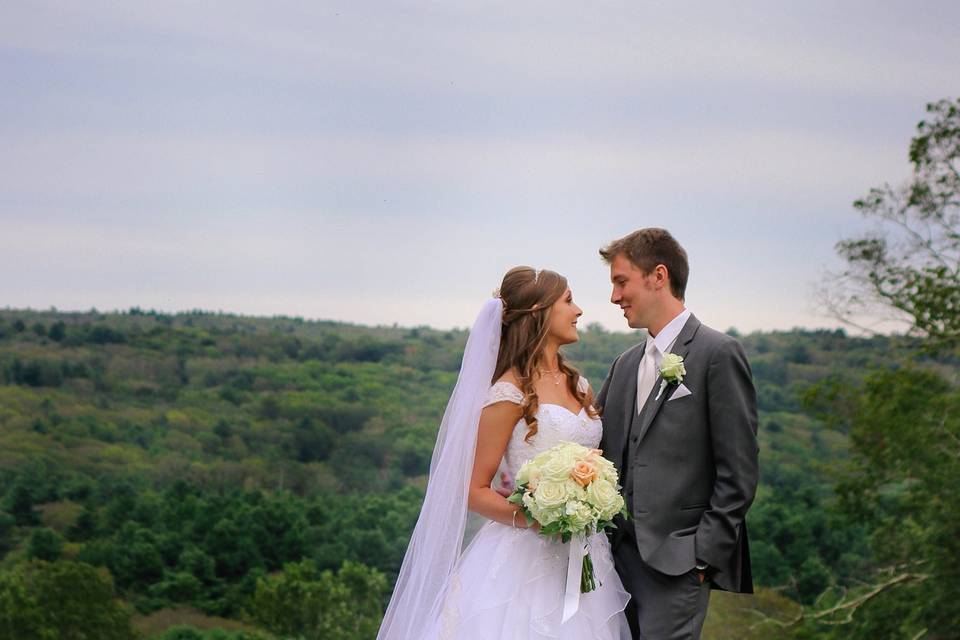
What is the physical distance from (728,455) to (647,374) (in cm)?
47

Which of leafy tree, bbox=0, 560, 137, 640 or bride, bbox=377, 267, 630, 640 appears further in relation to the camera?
leafy tree, bbox=0, 560, 137, 640

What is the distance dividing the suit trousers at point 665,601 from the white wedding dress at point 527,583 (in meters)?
0.07

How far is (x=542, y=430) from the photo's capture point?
4332mm

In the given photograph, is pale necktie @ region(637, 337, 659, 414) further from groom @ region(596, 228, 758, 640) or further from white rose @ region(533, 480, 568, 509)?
white rose @ region(533, 480, 568, 509)

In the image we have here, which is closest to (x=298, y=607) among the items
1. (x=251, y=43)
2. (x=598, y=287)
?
(x=598, y=287)

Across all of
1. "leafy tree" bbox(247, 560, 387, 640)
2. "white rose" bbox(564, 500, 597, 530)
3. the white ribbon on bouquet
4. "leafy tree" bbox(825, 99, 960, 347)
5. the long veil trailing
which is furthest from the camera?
"leafy tree" bbox(247, 560, 387, 640)

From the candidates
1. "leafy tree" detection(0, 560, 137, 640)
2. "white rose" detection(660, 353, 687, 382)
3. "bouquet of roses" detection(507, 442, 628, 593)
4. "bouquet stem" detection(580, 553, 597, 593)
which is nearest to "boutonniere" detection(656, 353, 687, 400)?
"white rose" detection(660, 353, 687, 382)

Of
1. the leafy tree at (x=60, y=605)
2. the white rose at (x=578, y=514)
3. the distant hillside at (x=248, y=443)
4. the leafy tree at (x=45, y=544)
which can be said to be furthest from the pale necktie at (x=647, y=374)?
the leafy tree at (x=45, y=544)

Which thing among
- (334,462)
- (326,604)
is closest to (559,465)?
(326,604)

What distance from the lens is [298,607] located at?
33625mm

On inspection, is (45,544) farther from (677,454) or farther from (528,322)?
(677,454)

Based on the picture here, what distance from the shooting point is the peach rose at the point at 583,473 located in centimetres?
390

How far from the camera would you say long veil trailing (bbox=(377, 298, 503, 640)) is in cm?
441

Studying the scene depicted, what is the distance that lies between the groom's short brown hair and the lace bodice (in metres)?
0.61
